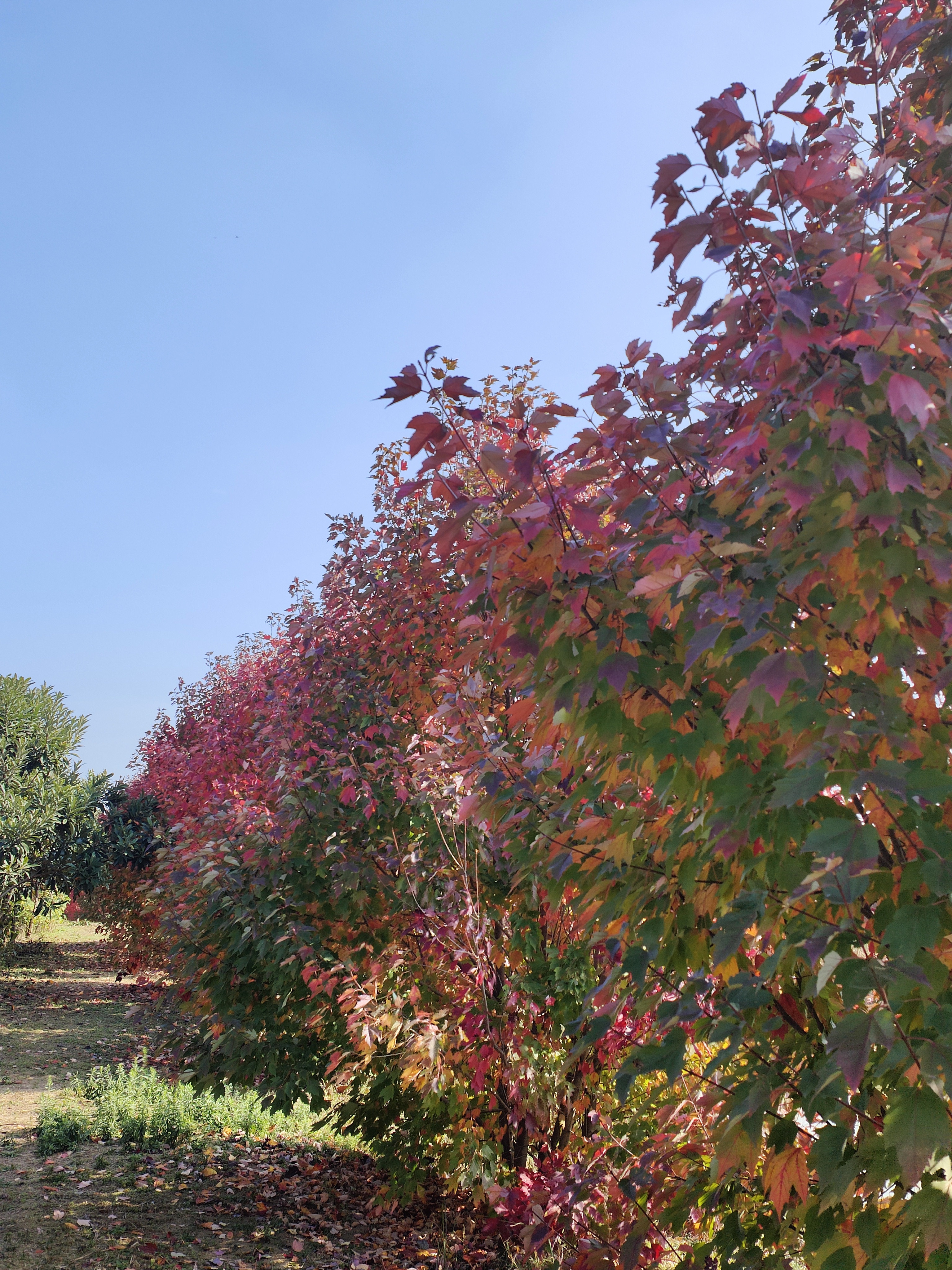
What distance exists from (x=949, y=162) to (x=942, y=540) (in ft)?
3.84

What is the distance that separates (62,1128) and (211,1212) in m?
2.15

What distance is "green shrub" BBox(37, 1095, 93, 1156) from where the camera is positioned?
759cm

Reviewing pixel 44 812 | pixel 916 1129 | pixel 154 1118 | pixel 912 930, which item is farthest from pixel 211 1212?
pixel 44 812

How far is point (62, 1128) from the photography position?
7.73 meters

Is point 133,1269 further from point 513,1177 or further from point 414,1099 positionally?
point 513,1177

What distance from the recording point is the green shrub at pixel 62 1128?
24.9 ft

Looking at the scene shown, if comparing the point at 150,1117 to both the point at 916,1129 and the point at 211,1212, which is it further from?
the point at 916,1129

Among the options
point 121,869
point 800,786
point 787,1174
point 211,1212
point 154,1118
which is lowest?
point 211,1212

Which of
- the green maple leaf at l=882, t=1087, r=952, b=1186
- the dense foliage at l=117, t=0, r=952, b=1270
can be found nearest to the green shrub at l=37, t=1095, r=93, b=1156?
the dense foliage at l=117, t=0, r=952, b=1270

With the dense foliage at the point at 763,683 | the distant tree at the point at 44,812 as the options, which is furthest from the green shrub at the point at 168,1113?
the distant tree at the point at 44,812

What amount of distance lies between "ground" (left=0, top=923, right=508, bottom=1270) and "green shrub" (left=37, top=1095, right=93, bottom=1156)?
133 millimetres

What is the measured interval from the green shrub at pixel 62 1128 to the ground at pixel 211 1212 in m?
0.13

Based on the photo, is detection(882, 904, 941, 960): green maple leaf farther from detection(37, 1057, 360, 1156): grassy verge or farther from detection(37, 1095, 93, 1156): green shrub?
detection(37, 1095, 93, 1156): green shrub

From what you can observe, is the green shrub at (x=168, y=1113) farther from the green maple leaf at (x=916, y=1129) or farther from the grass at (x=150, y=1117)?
the green maple leaf at (x=916, y=1129)
